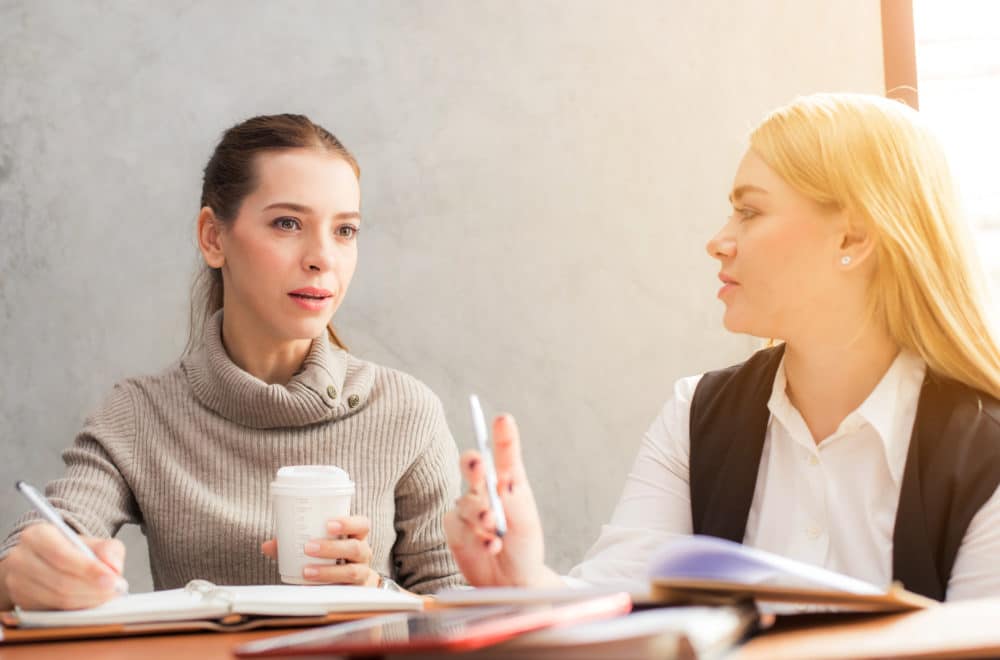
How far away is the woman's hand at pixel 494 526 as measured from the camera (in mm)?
1039

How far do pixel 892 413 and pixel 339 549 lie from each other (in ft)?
2.46

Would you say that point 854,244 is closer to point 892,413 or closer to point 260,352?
point 892,413

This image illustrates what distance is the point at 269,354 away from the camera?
178 centimetres

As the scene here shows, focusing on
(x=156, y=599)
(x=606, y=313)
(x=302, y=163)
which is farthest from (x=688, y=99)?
(x=156, y=599)

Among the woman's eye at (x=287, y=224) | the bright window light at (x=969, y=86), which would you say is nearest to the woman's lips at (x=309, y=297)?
the woman's eye at (x=287, y=224)

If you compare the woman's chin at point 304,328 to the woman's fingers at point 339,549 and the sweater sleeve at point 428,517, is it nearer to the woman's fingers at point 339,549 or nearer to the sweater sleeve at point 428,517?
the sweater sleeve at point 428,517

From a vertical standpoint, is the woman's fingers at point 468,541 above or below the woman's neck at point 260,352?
below

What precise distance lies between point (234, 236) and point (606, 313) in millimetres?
885

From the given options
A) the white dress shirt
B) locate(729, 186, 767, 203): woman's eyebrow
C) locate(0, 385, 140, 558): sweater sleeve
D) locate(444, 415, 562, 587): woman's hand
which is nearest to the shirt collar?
the white dress shirt

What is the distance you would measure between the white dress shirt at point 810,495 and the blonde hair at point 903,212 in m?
0.06

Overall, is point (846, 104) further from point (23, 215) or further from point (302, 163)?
point (23, 215)

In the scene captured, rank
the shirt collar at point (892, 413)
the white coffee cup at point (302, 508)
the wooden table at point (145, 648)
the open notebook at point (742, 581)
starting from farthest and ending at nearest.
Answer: the shirt collar at point (892, 413), the white coffee cup at point (302, 508), the wooden table at point (145, 648), the open notebook at point (742, 581)

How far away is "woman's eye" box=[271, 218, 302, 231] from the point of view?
174 centimetres

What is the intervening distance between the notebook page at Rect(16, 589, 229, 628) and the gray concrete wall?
4.10ft
